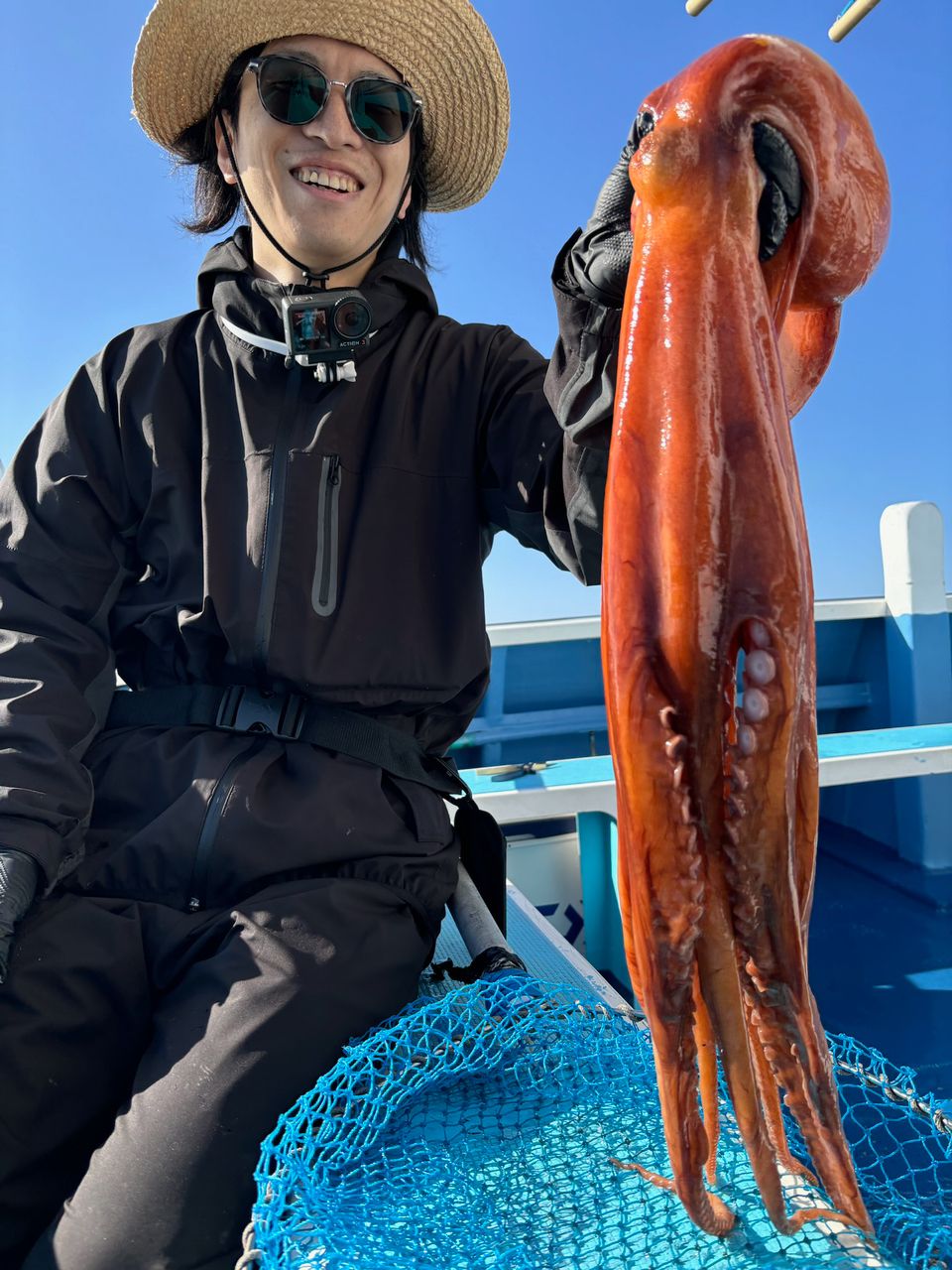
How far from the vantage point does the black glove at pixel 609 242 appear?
1243 millimetres

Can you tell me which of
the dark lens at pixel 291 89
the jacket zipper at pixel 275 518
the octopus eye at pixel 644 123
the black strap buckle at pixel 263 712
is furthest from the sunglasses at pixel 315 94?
the black strap buckle at pixel 263 712

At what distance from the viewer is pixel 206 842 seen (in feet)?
5.83

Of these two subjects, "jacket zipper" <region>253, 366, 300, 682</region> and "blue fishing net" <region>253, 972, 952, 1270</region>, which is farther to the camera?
"jacket zipper" <region>253, 366, 300, 682</region>

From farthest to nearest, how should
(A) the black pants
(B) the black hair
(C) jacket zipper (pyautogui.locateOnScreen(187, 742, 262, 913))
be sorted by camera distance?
(B) the black hair
(C) jacket zipper (pyautogui.locateOnScreen(187, 742, 262, 913))
(A) the black pants

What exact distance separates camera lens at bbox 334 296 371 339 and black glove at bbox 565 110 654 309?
78 centimetres

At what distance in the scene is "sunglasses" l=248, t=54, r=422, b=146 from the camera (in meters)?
2.07

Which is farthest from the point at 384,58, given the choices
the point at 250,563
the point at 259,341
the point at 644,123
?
the point at 644,123

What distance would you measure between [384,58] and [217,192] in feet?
2.29

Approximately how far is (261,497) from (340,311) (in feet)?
1.48

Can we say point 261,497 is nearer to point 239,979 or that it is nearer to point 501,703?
point 239,979

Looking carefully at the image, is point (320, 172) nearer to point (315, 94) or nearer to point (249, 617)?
point (315, 94)

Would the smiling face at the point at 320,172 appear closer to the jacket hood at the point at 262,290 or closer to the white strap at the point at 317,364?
the jacket hood at the point at 262,290

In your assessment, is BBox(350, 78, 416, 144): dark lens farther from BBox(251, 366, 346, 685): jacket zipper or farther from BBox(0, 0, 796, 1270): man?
BBox(251, 366, 346, 685): jacket zipper

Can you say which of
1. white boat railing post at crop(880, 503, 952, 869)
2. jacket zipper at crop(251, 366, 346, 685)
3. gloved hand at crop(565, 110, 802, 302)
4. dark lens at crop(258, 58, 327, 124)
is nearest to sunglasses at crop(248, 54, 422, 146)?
dark lens at crop(258, 58, 327, 124)
